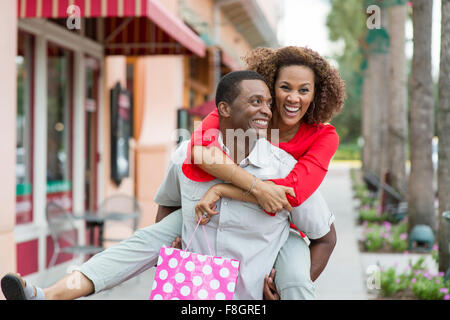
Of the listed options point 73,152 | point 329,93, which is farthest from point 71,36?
point 329,93

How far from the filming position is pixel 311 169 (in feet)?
8.48

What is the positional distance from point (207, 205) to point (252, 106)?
0.42 meters

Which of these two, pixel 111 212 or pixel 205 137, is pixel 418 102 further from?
pixel 205 137

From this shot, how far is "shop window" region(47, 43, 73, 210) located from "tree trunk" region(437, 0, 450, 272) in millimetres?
4492

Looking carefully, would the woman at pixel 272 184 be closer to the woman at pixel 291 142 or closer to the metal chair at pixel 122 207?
the woman at pixel 291 142

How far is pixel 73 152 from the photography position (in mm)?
8344

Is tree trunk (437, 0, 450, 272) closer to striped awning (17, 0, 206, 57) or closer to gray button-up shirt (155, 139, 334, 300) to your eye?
striped awning (17, 0, 206, 57)

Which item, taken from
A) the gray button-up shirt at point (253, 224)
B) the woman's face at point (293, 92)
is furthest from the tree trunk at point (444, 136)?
the gray button-up shirt at point (253, 224)

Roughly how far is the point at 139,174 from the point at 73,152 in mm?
2682

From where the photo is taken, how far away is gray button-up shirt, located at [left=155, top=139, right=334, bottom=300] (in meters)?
2.52

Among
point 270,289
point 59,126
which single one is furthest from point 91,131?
point 270,289

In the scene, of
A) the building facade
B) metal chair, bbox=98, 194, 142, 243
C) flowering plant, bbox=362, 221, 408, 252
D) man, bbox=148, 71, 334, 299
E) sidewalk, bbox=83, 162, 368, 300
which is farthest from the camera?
flowering plant, bbox=362, 221, 408, 252

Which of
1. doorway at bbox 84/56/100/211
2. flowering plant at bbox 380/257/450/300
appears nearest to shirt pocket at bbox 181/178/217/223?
flowering plant at bbox 380/257/450/300
